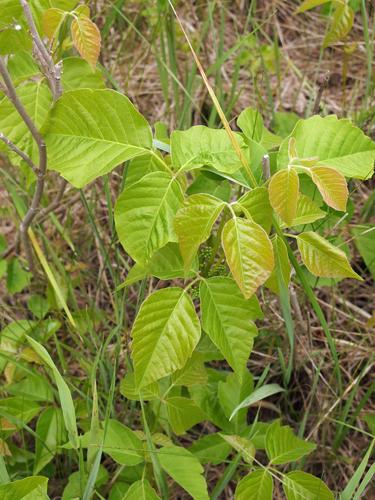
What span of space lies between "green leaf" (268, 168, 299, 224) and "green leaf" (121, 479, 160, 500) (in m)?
0.59

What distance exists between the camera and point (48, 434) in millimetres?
1406

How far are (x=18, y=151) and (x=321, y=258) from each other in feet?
2.20

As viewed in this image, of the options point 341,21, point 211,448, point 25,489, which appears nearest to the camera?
point 25,489

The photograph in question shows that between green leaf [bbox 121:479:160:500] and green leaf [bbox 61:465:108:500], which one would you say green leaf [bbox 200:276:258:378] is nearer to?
green leaf [bbox 121:479:160:500]

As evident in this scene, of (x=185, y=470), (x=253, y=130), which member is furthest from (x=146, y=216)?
(x=185, y=470)

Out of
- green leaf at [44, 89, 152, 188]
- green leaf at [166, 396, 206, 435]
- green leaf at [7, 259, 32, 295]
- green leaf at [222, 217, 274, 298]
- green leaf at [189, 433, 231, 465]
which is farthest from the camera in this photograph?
green leaf at [7, 259, 32, 295]

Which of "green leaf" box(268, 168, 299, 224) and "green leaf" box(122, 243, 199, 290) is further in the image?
"green leaf" box(122, 243, 199, 290)

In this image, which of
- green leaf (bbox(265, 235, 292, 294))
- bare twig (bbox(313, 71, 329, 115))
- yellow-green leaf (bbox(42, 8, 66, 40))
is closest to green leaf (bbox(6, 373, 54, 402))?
green leaf (bbox(265, 235, 292, 294))

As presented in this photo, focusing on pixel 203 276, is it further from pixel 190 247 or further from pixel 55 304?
pixel 55 304

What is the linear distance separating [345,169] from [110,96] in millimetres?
438

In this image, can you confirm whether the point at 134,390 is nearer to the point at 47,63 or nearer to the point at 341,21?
the point at 47,63

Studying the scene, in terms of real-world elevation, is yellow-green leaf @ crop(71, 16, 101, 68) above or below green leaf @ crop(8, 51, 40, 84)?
above

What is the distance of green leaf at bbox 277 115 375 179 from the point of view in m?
1.10

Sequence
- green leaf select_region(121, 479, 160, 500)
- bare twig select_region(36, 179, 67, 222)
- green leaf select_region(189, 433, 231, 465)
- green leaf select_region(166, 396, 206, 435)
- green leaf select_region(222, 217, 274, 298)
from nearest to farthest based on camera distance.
Answer: 1. green leaf select_region(222, 217, 274, 298)
2. green leaf select_region(121, 479, 160, 500)
3. green leaf select_region(166, 396, 206, 435)
4. green leaf select_region(189, 433, 231, 465)
5. bare twig select_region(36, 179, 67, 222)
